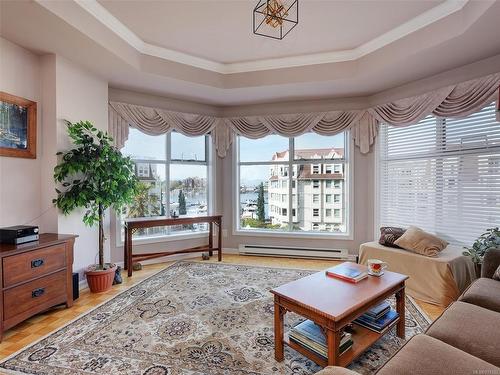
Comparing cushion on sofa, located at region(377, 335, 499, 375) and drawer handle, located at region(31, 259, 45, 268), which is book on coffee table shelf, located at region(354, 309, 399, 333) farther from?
drawer handle, located at region(31, 259, 45, 268)

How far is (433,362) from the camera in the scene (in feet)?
3.58

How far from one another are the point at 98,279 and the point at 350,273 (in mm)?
2521

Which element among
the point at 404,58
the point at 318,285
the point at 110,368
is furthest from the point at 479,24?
the point at 110,368

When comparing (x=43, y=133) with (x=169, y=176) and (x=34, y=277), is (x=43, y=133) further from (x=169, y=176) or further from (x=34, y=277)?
(x=169, y=176)

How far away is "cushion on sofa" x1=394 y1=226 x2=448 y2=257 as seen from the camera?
2.74 metres

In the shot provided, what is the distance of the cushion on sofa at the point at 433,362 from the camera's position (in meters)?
1.04

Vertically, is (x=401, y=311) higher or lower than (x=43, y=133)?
lower

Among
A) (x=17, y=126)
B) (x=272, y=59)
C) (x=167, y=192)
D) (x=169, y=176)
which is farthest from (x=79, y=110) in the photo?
(x=272, y=59)

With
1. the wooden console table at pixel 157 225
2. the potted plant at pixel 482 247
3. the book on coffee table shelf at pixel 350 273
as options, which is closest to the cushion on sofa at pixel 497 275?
the potted plant at pixel 482 247

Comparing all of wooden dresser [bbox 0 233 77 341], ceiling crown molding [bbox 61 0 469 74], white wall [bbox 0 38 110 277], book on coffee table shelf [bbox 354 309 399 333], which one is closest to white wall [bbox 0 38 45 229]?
white wall [bbox 0 38 110 277]

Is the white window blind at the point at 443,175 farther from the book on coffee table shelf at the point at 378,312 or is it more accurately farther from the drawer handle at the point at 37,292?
the drawer handle at the point at 37,292

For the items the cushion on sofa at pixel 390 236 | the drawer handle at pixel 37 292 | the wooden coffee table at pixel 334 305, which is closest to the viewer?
the wooden coffee table at pixel 334 305

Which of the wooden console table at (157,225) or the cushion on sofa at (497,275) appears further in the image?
the wooden console table at (157,225)

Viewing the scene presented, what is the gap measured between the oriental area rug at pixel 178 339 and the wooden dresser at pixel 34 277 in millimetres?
327
